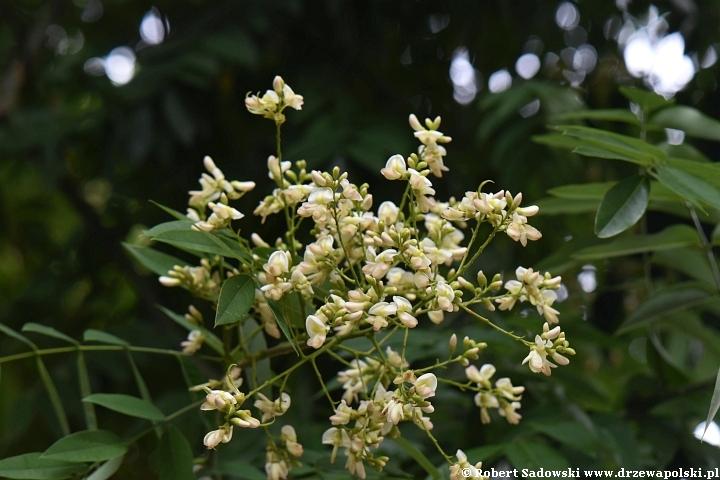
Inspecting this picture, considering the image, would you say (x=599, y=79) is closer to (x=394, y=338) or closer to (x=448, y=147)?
(x=448, y=147)

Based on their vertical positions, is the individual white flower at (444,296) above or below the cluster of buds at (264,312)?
above

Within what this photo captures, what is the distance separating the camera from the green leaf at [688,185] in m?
0.71

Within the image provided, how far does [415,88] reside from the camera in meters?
1.50

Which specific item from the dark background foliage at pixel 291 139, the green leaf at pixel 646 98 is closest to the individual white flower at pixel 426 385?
the dark background foliage at pixel 291 139

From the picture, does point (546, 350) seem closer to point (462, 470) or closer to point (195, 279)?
Result: point (462, 470)

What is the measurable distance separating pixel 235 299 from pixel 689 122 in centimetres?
73

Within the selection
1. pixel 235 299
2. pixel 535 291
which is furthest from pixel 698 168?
pixel 235 299

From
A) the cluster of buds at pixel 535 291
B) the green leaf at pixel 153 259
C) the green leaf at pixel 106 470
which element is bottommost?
the green leaf at pixel 106 470

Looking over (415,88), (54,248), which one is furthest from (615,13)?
(54,248)

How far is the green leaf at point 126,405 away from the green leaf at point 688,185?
570 mm

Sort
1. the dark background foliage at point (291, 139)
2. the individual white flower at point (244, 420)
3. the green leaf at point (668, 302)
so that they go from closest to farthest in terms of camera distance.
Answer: the individual white flower at point (244, 420) < the green leaf at point (668, 302) < the dark background foliage at point (291, 139)

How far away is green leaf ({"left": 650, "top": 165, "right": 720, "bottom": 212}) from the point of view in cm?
71

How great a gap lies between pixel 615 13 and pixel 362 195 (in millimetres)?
1191

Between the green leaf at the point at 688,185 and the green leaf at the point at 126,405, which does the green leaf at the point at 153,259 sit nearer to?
the green leaf at the point at 126,405
